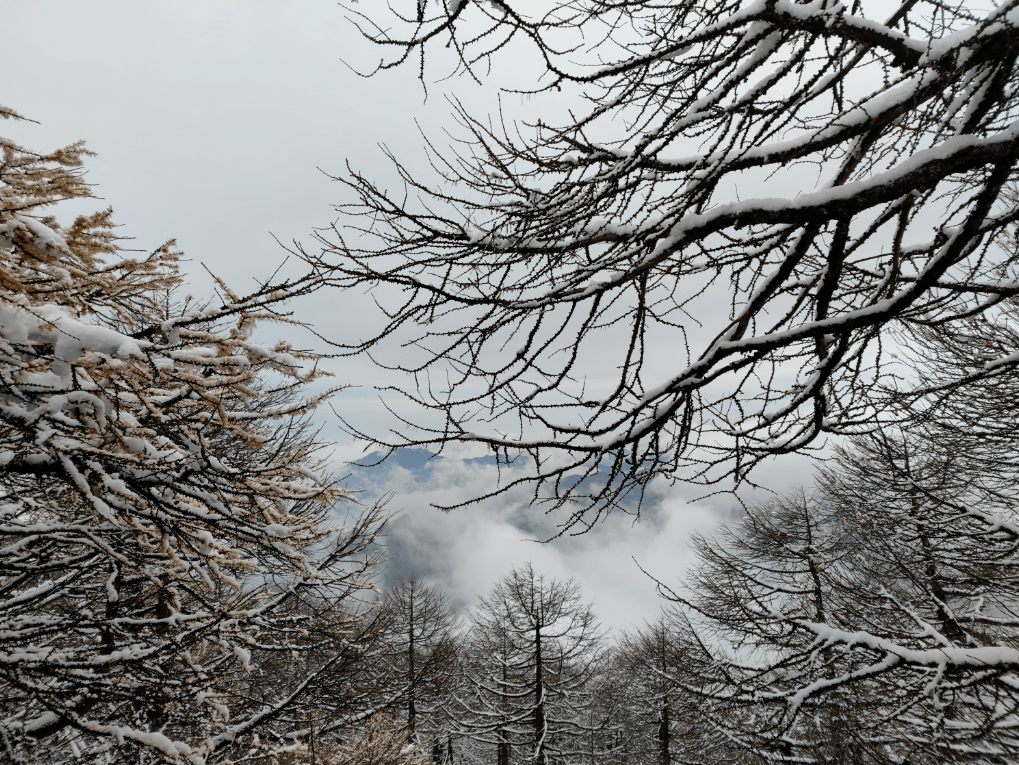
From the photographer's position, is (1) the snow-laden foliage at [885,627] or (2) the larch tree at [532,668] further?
(2) the larch tree at [532,668]

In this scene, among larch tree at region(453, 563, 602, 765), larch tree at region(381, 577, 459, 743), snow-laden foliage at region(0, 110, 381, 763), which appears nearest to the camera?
snow-laden foliage at region(0, 110, 381, 763)

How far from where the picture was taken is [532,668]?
13.4m

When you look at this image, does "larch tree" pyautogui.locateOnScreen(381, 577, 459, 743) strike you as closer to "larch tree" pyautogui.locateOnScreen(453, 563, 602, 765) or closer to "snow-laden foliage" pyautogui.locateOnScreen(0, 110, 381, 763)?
"larch tree" pyautogui.locateOnScreen(453, 563, 602, 765)

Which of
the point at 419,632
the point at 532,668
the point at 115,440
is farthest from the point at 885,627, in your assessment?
the point at 419,632

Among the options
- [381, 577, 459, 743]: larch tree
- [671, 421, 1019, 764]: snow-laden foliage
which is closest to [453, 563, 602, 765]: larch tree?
[381, 577, 459, 743]: larch tree

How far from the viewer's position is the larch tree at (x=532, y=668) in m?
11.7

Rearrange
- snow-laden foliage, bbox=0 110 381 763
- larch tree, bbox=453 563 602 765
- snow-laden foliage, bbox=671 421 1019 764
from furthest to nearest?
larch tree, bbox=453 563 602 765
snow-laden foliage, bbox=671 421 1019 764
snow-laden foliage, bbox=0 110 381 763

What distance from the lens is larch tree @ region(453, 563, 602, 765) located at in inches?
461

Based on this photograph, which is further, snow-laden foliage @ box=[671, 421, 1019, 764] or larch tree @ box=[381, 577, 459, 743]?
larch tree @ box=[381, 577, 459, 743]

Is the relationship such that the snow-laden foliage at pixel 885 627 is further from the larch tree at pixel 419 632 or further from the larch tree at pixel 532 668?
the larch tree at pixel 419 632

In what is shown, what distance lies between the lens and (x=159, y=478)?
2.83 metres

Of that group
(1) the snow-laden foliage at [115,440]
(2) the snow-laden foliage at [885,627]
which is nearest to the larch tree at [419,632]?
(2) the snow-laden foliage at [885,627]

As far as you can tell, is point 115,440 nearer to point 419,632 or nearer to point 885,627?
point 885,627

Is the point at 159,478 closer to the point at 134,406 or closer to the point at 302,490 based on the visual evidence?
the point at 134,406
